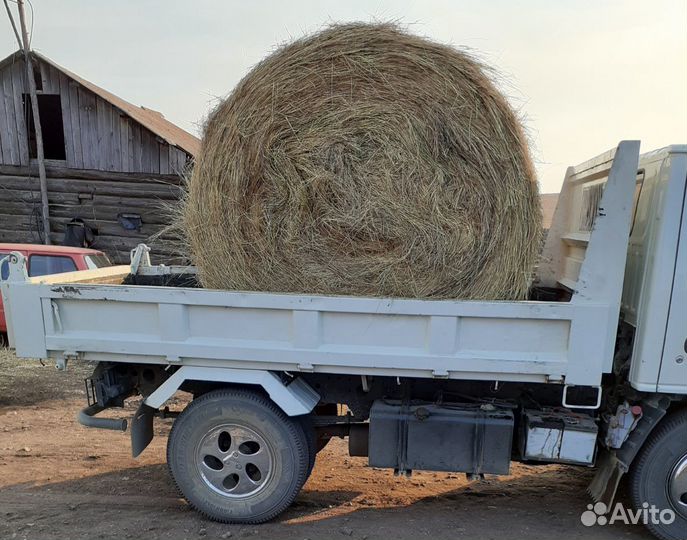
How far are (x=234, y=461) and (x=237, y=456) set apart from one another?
0.04 meters

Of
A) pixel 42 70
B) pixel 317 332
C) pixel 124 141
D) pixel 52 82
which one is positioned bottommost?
pixel 317 332

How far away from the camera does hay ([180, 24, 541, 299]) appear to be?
10.1 feet

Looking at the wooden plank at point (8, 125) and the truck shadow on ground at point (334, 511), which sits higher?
the wooden plank at point (8, 125)

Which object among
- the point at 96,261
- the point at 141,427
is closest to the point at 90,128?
the point at 96,261

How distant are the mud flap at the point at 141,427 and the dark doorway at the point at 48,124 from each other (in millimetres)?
11001

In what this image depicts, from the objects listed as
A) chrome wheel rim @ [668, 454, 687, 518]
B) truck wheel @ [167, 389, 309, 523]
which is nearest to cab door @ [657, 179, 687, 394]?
chrome wheel rim @ [668, 454, 687, 518]

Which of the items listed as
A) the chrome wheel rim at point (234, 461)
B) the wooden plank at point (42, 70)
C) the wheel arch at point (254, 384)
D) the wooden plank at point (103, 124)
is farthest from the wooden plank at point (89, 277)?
the wooden plank at point (42, 70)

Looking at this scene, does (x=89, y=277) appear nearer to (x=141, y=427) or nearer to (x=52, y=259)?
(x=141, y=427)

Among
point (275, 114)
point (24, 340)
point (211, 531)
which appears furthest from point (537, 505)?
point (24, 340)

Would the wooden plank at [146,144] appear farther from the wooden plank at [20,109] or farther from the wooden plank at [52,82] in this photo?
the wooden plank at [20,109]

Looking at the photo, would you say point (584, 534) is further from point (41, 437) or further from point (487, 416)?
point (41, 437)

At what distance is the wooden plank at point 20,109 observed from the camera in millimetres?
11375

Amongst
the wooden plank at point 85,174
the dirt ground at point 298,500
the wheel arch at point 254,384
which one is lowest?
the dirt ground at point 298,500

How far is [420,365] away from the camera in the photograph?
9.91ft
